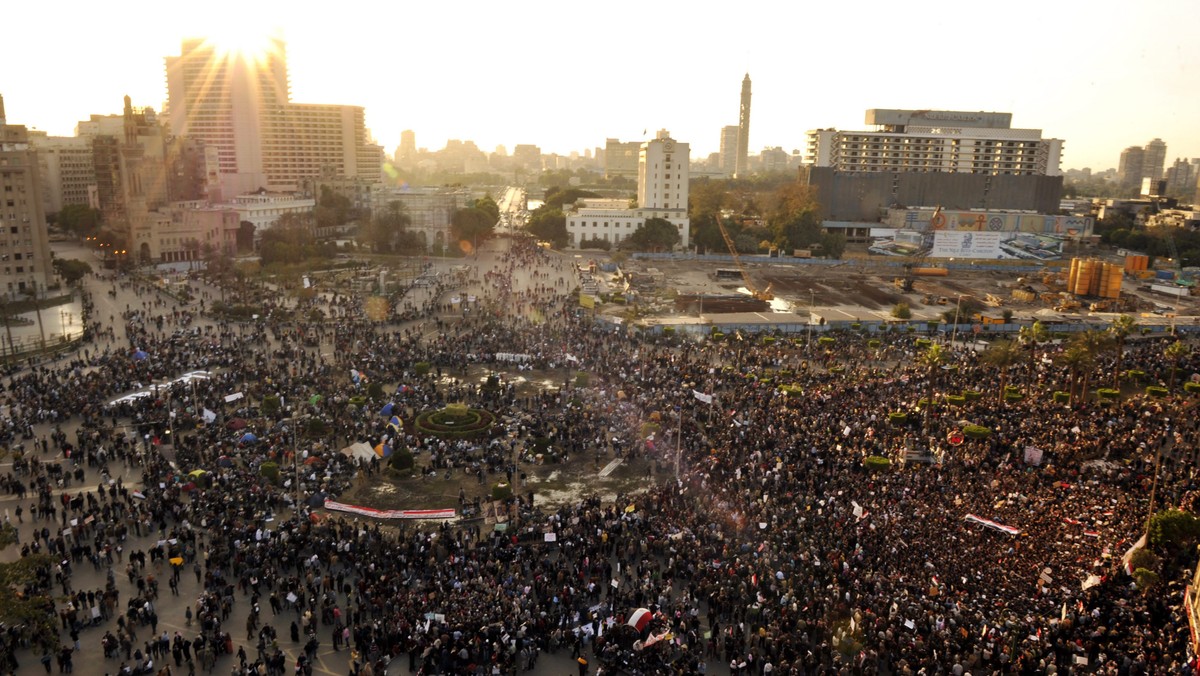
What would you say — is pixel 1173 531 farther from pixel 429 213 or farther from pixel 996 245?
pixel 429 213

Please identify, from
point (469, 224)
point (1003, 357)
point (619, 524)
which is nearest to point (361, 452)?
point (619, 524)

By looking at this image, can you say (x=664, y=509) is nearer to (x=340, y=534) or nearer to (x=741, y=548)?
(x=741, y=548)

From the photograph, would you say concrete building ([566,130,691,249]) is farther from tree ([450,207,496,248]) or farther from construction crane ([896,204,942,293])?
construction crane ([896,204,942,293])

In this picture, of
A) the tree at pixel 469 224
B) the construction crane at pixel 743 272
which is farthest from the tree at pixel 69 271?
the construction crane at pixel 743 272

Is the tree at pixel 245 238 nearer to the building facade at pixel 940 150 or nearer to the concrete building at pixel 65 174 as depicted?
the concrete building at pixel 65 174

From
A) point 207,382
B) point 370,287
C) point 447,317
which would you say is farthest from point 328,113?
point 207,382

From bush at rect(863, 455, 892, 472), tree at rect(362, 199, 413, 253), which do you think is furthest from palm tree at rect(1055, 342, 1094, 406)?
tree at rect(362, 199, 413, 253)

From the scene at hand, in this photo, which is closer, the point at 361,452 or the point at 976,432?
the point at 361,452
